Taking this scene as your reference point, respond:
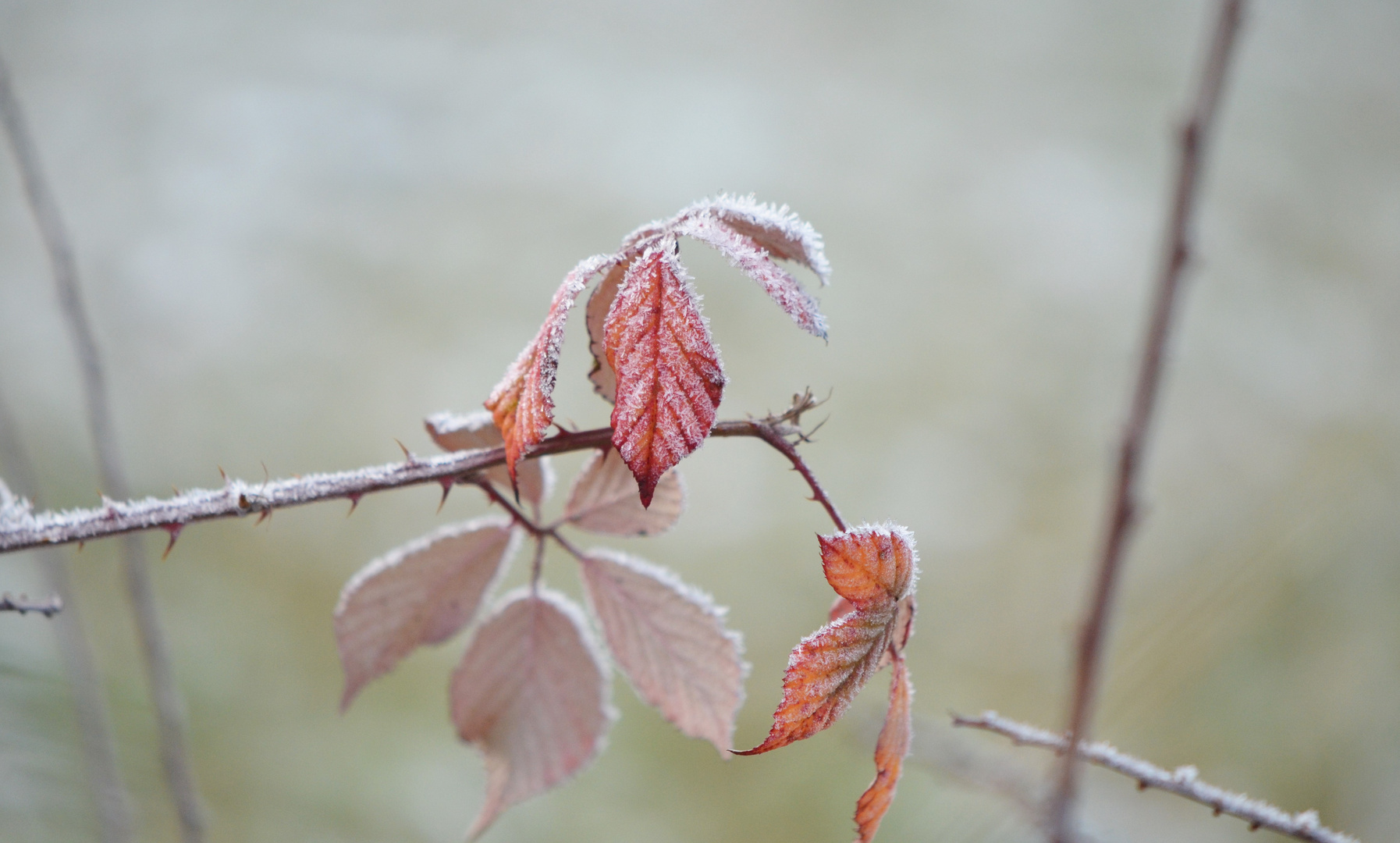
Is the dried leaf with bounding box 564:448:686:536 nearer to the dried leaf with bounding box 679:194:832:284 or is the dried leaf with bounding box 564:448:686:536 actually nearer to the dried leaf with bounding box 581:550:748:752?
the dried leaf with bounding box 581:550:748:752

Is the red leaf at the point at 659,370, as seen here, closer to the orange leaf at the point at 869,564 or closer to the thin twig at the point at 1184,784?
the orange leaf at the point at 869,564

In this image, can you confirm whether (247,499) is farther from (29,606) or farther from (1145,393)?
(1145,393)

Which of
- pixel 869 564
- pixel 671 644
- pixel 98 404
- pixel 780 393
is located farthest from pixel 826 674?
pixel 780 393

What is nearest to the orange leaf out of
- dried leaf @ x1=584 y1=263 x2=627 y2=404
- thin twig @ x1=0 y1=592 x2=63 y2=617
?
dried leaf @ x1=584 y1=263 x2=627 y2=404

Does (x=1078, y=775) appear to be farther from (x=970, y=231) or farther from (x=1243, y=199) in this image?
(x=1243, y=199)

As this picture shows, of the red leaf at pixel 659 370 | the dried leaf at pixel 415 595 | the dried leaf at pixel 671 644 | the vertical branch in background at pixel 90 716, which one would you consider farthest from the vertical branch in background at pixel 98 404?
the red leaf at pixel 659 370
